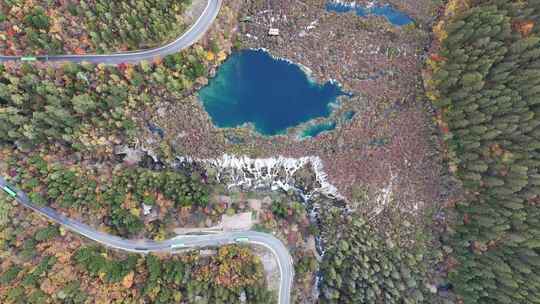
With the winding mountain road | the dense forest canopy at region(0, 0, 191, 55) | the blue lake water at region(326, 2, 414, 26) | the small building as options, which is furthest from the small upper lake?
the blue lake water at region(326, 2, 414, 26)

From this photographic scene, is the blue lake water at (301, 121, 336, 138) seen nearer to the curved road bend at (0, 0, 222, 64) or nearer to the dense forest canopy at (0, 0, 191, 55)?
the curved road bend at (0, 0, 222, 64)

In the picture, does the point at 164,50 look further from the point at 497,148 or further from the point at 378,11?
the point at 497,148

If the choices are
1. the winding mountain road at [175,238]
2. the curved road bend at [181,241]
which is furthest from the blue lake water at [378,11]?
the curved road bend at [181,241]

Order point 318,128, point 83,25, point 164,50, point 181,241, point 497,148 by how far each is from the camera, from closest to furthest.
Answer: point 497,148 < point 83,25 < point 181,241 < point 164,50 < point 318,128

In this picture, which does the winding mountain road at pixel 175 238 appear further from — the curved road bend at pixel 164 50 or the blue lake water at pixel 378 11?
the blue lake water at pixel 378 11

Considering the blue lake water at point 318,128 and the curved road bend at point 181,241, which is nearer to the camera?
the curved road bend at point 181,241

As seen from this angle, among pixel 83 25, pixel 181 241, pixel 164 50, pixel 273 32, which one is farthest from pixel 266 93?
pixel 83 25

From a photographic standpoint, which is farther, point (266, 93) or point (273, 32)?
point (266, 93)
